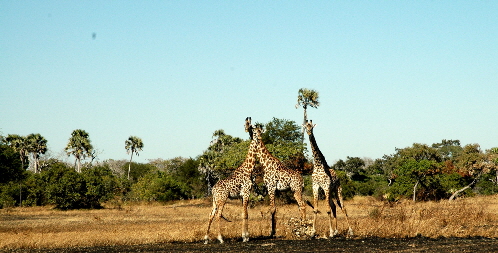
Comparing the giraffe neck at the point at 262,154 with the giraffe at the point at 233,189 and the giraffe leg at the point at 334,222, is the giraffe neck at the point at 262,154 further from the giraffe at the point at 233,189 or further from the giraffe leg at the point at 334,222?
the giraffe leg at the point at 334,222

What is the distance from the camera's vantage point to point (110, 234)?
20266mm

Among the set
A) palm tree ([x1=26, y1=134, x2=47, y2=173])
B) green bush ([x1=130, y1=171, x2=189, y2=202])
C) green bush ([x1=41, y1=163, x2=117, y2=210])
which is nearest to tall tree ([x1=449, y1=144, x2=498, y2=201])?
green bush ([x1=130, y1=171, x2=189, y2=202])

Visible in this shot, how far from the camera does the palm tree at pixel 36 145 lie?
8525 cm

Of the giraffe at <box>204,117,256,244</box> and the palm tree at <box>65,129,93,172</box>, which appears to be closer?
the giraffe at <box>204,117,256,244</box>

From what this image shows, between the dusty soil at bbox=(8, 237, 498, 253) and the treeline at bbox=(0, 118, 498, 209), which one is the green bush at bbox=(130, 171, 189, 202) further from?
the dusty soil at bbox=(8, 237, 498, 253)

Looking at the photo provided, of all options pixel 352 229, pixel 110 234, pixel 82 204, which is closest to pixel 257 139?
pixel 352 229

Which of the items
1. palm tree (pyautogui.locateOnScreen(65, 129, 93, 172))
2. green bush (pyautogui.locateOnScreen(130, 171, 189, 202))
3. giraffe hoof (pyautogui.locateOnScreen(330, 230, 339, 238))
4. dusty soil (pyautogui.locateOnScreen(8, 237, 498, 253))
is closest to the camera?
dusty soil (pyautogui.locateOnScreen(8, 237, 498, 253))

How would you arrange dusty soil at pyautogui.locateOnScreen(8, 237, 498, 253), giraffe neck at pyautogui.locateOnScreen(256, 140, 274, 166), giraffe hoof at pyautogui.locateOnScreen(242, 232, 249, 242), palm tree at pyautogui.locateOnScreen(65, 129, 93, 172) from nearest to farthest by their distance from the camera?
1. dusty soil at pyautogui.locateOnScreen(8, 237, 498, 253)
2. giraffe hoof at pyautogui.locateOnScreen(242, 232, 249, 242)
3. giraffe neck at pyautogui.locateOnScreen(256, 140, 274, 166)
4. palm tree at pyautogui.locateOnScreen(65, 129, 93, 172)

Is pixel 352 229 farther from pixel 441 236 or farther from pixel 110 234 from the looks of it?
pixel 110 234

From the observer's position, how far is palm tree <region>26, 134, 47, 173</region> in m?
85.2

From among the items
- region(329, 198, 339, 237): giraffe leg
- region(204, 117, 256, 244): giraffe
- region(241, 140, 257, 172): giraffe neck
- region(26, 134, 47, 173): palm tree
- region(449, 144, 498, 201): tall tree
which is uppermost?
region(26, 134, 47, 173): palm tree

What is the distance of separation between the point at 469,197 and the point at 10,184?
40.3m

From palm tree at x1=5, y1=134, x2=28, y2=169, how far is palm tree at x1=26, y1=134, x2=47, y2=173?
0.62 metres

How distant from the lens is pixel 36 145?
281ft
